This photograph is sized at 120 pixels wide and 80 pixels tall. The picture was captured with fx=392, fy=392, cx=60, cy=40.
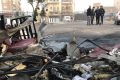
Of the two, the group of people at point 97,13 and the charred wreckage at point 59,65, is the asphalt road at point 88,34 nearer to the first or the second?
the charred wreckage at point 59,65

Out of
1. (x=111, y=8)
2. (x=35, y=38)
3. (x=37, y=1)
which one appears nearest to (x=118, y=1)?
(x=111, y=8)

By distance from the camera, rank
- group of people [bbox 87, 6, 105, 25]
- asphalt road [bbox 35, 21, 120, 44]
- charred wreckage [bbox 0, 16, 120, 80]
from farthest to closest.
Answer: group of people [bbox 87, 6, 105, 25]
asphalt road [bbox 35, 21, 120, 44]
charred wreckage [bbox 0, 16, 120, 80]

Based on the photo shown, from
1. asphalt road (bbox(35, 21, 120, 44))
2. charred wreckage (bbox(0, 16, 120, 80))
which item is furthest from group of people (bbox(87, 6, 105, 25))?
charred wreckage (bbox(0, 16, 120, 80))

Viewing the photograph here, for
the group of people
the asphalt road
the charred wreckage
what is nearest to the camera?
the charred wreckage

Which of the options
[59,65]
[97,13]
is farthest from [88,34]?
[59,65]

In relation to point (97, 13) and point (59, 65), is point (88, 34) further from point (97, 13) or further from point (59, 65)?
point (59, 65)

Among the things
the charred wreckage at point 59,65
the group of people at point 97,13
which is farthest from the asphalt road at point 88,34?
the group of people at point 97,13

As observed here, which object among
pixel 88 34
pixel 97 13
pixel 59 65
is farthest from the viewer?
pixel 97 13

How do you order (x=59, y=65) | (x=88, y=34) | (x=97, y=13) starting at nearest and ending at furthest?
(x=59, y=65) → (x=88, y=34) → (x=97, y=13)

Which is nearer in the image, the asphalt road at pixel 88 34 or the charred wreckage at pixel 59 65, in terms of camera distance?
the charred wreckage at pixel 59 65

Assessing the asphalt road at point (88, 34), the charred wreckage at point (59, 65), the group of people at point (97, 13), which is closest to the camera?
the charred wreckage at point (59, 65)

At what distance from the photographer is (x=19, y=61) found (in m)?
8.86

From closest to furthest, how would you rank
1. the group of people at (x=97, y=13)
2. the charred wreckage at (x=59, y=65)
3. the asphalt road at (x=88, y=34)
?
the charred wreckage at (x=59, y=65) < the asphalt road at (x=88, y=34) < the group of people at (x=97, y=13)

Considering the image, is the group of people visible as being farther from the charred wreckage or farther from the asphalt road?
the charred wreckage
